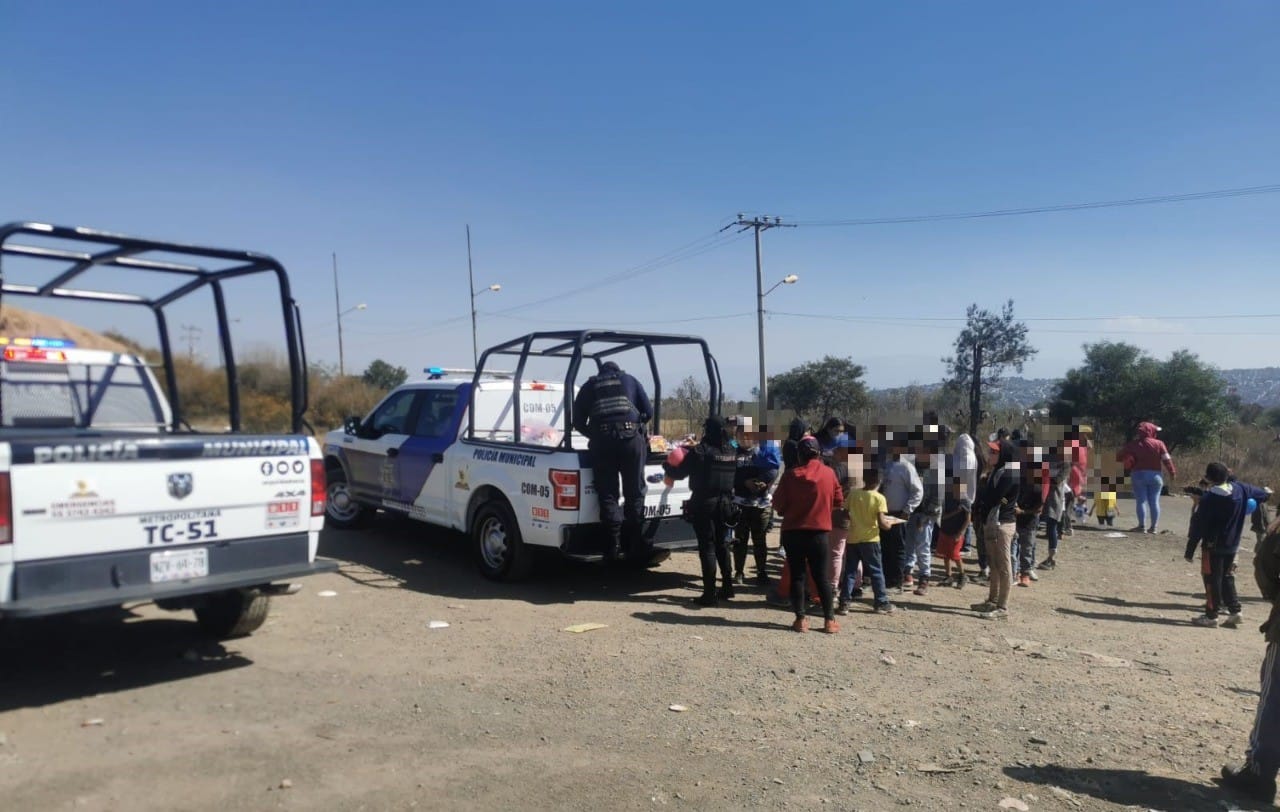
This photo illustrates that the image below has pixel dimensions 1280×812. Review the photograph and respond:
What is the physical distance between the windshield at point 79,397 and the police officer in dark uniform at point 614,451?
11.0 ft

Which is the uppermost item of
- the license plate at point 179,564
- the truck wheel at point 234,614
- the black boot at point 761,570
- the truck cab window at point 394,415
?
the truck cab window at point 394,415

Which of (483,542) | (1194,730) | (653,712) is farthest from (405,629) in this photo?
A: (1194,730)

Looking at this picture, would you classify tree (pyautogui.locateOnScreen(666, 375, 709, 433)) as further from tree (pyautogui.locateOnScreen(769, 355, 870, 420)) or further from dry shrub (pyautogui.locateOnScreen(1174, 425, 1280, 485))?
tree (pyautogui.locateOnScreen(769, 355, 870, 420))

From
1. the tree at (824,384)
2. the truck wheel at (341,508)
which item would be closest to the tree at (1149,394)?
the tree at (824,384)

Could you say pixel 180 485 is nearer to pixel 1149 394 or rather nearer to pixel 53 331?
pixel 53 331

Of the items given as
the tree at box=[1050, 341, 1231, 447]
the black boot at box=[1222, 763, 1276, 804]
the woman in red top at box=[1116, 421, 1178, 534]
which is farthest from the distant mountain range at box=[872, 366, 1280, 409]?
the black boot at box=[1222, 763, 1276, 804]

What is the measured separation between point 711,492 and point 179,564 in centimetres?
399

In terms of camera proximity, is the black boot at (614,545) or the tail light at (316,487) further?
the black boot at (614,545)

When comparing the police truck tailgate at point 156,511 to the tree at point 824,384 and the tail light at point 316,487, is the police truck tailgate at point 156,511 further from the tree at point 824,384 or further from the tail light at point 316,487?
the tree at point 824,384

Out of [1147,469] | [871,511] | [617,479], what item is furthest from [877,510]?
[1147,469]

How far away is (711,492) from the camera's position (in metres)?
7.26

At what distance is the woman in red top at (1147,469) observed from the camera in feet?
41.2

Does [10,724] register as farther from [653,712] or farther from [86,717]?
[653,712]

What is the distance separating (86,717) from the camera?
461cm
